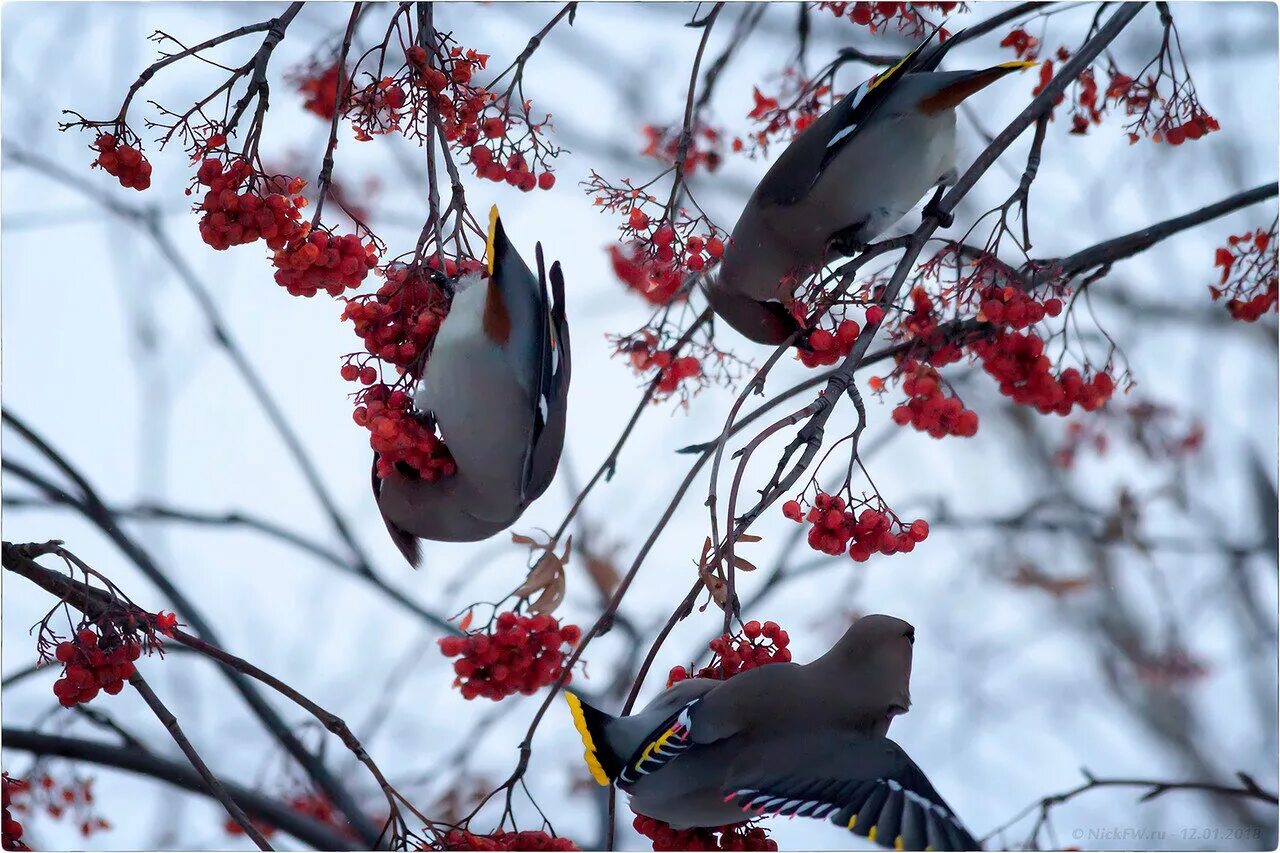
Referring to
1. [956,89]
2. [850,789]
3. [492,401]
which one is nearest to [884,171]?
[956,89]

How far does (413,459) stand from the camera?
2.25 metres

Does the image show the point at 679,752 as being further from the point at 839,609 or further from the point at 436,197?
the point at 839,609

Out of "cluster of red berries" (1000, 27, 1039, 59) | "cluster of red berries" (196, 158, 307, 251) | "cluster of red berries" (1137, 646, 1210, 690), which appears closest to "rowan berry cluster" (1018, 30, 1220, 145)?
"cluster of red berries" (1000, 27, 1039, 59)

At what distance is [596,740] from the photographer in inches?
78.7

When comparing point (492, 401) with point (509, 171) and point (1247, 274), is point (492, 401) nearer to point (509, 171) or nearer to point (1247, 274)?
point (509, 171)

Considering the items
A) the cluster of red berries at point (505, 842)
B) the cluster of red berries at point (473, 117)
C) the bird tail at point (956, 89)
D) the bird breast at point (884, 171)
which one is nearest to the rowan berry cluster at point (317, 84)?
the cluster of red berries at point (473, 117)

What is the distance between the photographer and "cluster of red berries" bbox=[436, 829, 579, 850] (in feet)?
5.98

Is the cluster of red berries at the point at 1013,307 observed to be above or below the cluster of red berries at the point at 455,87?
below

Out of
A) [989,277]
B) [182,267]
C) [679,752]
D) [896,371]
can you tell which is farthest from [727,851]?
[182,267]

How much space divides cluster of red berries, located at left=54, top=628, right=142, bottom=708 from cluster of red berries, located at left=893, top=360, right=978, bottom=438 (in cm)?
137

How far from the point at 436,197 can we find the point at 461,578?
77.4 inches

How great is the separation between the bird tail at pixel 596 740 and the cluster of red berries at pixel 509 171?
3.21ft

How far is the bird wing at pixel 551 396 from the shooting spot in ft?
7.47

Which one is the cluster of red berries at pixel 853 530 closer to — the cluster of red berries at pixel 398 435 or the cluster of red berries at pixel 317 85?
the cluster of red berries at pixel 398 435
